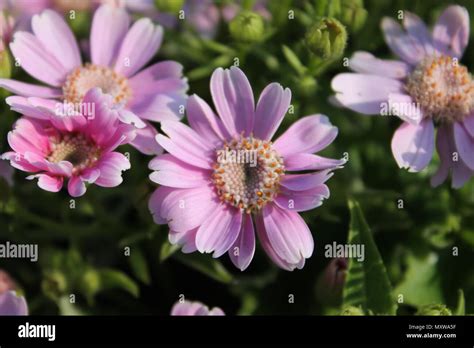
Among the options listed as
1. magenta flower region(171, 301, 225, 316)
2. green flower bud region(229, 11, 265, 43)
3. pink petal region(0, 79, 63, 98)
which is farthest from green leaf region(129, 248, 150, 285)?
green flower bud region(229, 11, 265, 43)

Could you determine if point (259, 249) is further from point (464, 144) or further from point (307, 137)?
point (464, 144)

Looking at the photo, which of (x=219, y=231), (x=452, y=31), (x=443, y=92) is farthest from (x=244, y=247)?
(x=452, y=31)

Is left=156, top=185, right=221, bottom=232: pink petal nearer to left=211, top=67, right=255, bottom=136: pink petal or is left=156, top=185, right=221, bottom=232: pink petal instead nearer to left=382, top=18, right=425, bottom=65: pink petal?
left=211, top=67, right=255, bottom=136: pink petal

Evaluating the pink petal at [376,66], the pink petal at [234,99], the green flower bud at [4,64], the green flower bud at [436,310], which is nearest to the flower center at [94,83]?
the green flower bud at [4,64]

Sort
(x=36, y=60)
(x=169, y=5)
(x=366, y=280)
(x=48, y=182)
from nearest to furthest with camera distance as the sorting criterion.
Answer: (x=48, y=182) → (x=366, y=280) → (x=36, y=60) → (x=169, y=5)

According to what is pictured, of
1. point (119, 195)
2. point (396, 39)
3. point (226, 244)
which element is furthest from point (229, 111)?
point (119, 195)
